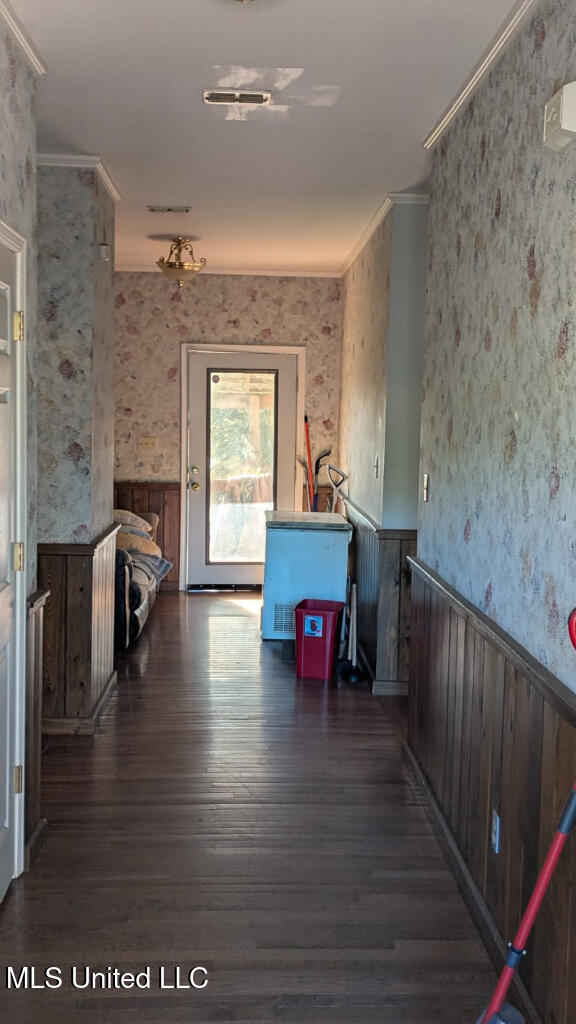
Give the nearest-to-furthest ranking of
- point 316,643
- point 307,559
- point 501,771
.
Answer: point 501,771, point 316,643, point 307,559

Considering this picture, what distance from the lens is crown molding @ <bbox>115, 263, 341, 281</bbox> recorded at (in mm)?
7965

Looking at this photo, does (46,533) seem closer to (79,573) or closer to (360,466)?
(79,573)

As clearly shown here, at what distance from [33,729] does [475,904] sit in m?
1.50

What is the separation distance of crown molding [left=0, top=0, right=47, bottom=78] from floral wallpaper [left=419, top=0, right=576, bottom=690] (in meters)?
1.45

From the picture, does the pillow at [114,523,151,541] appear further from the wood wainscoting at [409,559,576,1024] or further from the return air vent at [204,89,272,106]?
the return air vent at [204,89,272,106]

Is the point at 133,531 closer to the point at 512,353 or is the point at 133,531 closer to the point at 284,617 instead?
the point at 284,617

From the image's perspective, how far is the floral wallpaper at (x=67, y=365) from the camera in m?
4.40

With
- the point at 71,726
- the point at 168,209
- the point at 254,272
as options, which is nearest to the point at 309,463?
the point at 254,272

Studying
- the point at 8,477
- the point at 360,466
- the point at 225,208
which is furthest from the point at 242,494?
the point at 8,477

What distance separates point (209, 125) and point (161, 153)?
0.50 m

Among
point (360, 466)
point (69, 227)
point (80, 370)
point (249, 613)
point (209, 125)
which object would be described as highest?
point (209, 125)

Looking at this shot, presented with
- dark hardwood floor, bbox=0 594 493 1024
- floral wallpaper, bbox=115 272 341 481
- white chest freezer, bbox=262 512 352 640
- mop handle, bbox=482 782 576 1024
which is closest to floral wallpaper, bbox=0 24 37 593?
dark hardwood floor, bbox=0 594 493 1024

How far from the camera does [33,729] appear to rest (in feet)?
10.4

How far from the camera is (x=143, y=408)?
823 cm
